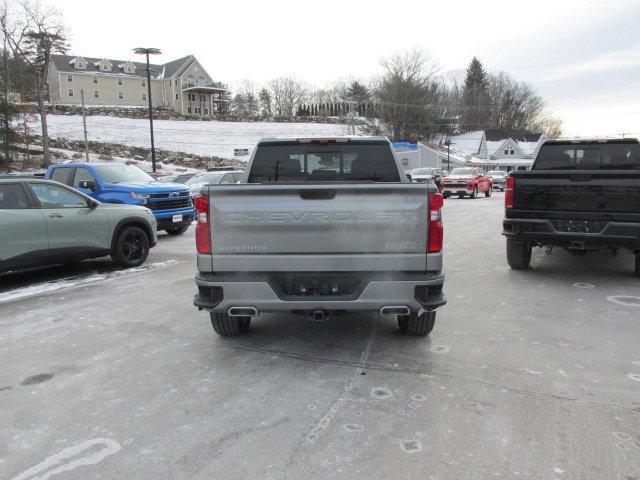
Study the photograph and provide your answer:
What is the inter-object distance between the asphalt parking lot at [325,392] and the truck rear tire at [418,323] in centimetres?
10

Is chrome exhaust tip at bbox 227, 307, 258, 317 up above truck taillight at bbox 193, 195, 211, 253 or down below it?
below

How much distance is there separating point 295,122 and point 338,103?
95.8ft

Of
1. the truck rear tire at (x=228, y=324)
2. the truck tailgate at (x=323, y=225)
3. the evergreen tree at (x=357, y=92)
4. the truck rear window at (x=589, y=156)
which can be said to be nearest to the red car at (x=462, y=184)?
the truck rear window at (x=589, y=156)

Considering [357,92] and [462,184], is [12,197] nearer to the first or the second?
[462,184]

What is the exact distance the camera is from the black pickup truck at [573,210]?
6996mm

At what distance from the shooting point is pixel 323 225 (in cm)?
418

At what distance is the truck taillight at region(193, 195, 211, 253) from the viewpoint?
4.22m

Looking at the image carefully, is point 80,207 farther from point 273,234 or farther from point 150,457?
point 150,457

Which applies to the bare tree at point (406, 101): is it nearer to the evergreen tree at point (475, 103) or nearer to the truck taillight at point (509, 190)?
the evergreen tree at point (475, 103)

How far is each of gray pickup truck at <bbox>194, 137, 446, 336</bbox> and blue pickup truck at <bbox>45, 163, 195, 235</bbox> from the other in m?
8.67

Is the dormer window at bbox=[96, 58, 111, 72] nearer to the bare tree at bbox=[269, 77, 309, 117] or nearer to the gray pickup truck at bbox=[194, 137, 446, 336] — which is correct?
the bare tree at bbox=[269, 77, 309, 117]

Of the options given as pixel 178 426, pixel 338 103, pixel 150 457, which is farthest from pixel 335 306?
pixel 338 103

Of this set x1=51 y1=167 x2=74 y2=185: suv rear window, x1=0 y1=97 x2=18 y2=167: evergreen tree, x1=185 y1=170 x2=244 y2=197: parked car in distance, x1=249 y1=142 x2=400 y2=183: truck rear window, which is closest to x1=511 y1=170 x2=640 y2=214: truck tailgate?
x1=249 y1=142 x2=400 y2=183: truck rear window

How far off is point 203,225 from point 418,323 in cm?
222
